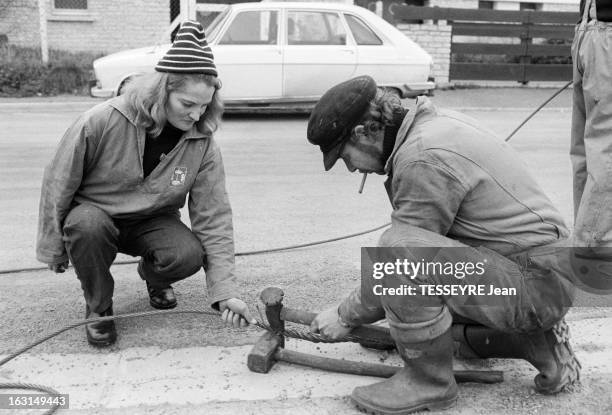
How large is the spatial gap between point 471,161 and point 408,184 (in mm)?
241

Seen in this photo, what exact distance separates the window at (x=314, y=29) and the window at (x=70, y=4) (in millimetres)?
7690

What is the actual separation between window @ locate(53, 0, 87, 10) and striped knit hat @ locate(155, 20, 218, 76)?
1410cm

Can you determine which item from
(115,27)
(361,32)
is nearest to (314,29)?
(361,32)

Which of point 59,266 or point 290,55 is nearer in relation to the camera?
point 59,266

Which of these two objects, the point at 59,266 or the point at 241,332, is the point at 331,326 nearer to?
the point at 241,332

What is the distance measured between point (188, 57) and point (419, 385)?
5.30 ft

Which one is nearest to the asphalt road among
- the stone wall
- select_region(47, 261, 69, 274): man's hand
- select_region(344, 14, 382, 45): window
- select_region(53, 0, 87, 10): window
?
select_region(47, 261, 69, 274): man's hand

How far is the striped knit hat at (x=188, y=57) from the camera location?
305cm

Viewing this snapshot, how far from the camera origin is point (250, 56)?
9953 millimetres

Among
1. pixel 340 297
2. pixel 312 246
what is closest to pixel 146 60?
pixel 312 246

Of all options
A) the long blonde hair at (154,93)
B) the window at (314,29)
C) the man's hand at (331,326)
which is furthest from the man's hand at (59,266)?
the window at (314,29)

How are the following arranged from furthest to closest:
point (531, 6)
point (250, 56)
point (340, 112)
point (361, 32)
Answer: point (531, 6)
point (361, 32)
point (250, 56)
point (340, 112)

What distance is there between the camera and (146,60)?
978 cm

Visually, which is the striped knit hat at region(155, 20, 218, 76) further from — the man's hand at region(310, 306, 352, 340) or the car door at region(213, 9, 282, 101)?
the car door at region(213, 9, 282, 101)
